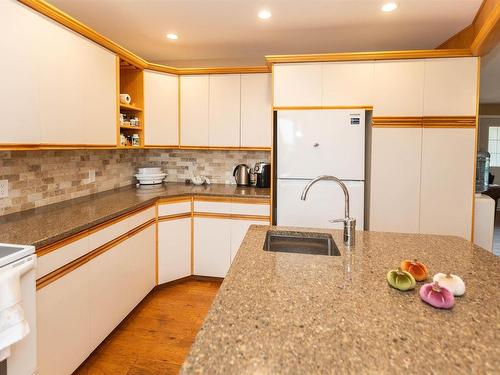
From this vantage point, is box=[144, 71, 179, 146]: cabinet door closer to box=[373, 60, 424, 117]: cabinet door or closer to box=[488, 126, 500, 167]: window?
box=[373, 60, 424, 117]: cabinet door

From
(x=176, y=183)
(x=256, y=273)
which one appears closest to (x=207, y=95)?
(x=176, y=183)

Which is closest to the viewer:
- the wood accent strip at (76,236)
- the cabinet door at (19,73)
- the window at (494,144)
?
the wood accent strip at (76,236)

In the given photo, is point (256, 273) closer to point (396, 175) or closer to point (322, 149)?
point (322, 149)

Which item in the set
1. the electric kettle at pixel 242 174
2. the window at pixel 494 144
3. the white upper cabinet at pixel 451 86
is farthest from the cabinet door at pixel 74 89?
the window at pixel 494 144

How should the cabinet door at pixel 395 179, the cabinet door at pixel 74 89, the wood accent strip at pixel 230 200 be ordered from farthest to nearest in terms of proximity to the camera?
the wood accent strip at pixel 230 200
the cabinet door at pixel 395 179
the cabinet door at pixel 74 89

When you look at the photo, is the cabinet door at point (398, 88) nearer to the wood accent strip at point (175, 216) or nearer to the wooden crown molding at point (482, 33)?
the wooden crown molding at point (482, 33)

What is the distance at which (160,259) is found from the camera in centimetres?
296

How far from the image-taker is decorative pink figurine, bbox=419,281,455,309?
36.0 inches

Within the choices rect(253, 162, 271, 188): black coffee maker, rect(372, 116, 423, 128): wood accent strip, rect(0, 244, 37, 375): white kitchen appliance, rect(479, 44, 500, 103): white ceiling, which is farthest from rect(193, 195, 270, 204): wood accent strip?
rect(479, 44, 500, 103): white ceiling

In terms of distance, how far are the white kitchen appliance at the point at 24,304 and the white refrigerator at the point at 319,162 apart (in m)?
1.98

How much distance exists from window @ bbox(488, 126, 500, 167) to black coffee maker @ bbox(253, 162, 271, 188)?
7.03m

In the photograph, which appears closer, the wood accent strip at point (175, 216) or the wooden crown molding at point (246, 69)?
the wooden crown molding at point (246, 69)

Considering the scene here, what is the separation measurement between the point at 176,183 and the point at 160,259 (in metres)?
1.09

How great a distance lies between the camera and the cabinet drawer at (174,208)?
9.57 feet
